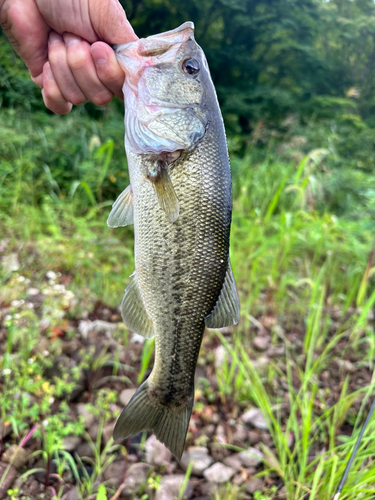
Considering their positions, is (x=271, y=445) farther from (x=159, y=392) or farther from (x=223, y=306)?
(x=223, y=306)

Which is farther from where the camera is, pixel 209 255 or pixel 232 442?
pixel 232 442

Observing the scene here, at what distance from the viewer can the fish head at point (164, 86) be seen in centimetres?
131

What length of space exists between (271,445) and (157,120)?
77.7 inches

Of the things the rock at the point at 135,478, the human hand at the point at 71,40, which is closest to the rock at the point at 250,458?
the rock at the point at 135,478

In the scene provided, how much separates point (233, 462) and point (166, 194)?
5.41 feet

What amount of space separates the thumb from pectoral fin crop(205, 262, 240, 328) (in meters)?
1.08

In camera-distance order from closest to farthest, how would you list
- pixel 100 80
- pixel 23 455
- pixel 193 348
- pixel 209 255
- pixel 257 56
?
pixel 209 255
pixel 193 348
pixel 100 80
pixel 23 455
pixel 257 56

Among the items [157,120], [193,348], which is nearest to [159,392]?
[193,348]

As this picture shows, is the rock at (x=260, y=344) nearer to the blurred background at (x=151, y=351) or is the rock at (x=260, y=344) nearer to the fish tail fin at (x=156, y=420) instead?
the blurred background at (x=151, y=351)

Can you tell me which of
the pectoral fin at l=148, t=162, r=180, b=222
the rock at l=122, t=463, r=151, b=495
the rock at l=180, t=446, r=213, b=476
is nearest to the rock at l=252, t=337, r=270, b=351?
the rock at l=180, t=446, r=213, b=476

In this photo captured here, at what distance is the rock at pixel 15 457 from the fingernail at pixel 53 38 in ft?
6.31

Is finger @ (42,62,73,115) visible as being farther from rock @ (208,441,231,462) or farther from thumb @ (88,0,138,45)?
rock @ (208,441,231,462)

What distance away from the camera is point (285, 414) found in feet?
7.54

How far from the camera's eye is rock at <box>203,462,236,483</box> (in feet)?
6.09
